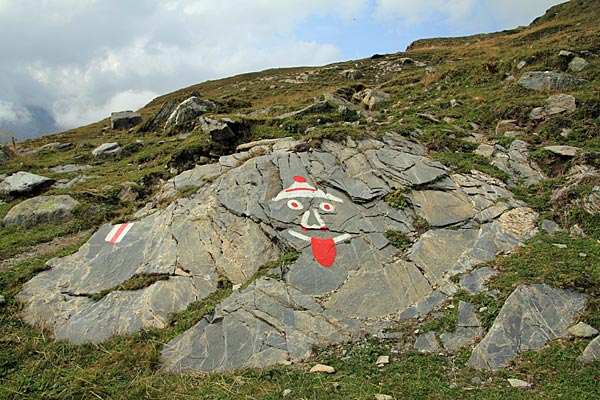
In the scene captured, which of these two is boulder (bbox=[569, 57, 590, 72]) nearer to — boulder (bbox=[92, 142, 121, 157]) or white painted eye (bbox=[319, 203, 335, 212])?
white painted eye (bbox=[319, 203, 335, 212])

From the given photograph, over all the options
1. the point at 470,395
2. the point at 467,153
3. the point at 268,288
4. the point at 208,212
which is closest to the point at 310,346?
the point at 268,288

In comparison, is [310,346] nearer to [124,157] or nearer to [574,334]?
[574,334]

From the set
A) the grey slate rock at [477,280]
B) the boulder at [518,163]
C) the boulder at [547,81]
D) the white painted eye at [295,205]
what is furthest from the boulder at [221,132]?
the boulder at [547,81]

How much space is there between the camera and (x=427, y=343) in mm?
5895

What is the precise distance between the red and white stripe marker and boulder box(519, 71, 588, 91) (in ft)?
60.9

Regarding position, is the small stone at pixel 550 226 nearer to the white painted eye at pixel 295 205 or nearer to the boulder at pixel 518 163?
the boulder at pixel 518 163

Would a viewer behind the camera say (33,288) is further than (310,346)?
Yes

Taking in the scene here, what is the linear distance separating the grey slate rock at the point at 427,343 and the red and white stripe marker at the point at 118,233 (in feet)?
28.0

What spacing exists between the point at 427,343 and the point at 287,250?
3759mm

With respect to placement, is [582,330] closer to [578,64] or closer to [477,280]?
[477,280]

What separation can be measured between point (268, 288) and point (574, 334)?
5.54 metres

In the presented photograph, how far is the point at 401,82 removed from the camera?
24.6 metres

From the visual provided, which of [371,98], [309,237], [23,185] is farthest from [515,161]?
[23,185]

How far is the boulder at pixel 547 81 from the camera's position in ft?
50.1
